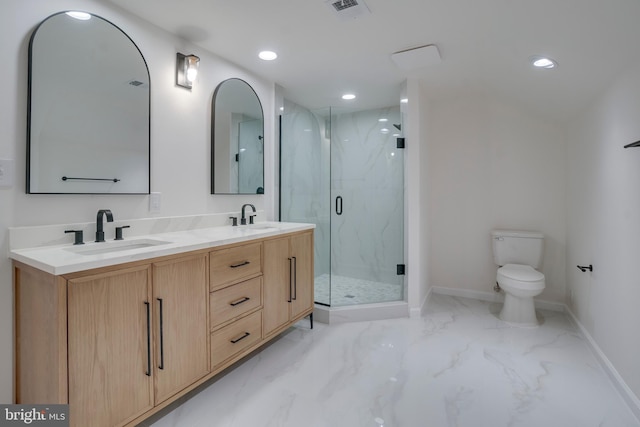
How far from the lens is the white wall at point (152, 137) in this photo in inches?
56.7

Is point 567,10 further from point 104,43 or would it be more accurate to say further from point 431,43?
point 104,43

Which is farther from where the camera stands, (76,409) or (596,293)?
(596,293)

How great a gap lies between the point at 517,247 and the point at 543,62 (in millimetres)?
1714

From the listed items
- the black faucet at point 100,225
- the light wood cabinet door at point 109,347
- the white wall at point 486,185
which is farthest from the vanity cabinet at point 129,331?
the white wall at point 486,185

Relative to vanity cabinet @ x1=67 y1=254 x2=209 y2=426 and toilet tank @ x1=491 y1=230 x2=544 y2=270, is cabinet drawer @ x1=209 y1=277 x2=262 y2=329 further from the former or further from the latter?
toilet tank @ x1=491 y1=230 x2=544 y2=270

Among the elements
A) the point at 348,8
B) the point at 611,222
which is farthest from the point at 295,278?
the point at 611,222

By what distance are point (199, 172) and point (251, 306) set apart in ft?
3.36

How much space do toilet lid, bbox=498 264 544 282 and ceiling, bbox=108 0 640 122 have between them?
1.38m

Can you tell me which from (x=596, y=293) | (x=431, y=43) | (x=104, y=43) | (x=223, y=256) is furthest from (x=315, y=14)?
(x=596, y=293)

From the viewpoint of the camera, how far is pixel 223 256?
6.04 feet

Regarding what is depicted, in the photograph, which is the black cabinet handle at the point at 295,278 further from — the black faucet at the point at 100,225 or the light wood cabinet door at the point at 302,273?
the black faucet at the point at 100,225

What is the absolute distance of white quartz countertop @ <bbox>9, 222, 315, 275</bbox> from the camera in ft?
4.02

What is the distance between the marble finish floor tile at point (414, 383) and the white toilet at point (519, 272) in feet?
0.58

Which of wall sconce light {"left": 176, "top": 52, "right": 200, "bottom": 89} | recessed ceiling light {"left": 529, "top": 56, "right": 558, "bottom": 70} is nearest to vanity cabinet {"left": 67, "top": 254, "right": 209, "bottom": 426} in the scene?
wall sconce light {"left": 176, "top": 52, "right": 200, "bottom": 89}
